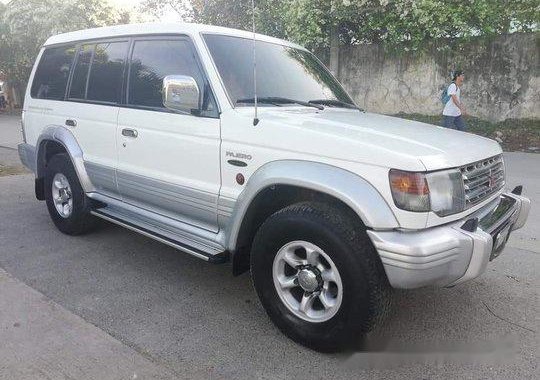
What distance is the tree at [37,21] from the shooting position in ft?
75.6

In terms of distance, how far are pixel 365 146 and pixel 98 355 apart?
198 centimetres

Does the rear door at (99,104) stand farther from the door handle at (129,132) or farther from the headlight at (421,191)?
the headlight at (421,191)

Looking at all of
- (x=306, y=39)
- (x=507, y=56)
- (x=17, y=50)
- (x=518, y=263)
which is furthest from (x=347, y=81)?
(x=17, y=50)

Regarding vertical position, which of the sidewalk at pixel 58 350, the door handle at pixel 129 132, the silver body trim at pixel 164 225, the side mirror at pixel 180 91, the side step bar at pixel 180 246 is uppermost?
the side mirror at pixel 180 91

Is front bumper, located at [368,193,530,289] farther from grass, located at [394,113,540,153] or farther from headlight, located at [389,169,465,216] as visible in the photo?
grass, located at [394,113,540,153]

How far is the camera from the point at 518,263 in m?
4.35

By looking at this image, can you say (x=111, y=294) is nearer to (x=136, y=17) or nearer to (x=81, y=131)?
(x=81, y=131)

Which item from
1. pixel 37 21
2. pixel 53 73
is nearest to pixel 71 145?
pixel 53 73

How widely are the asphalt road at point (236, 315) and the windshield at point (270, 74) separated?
1.52 meters

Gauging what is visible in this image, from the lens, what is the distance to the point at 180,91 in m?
3.18

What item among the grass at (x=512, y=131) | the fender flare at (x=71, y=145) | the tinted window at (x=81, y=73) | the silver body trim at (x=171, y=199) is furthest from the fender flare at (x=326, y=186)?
the grass at (x=512, y=131)

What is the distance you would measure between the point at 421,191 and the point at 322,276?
792 mm

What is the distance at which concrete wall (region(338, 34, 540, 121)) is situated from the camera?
11.9 metres

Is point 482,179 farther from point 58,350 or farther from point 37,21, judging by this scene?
point 37,21
